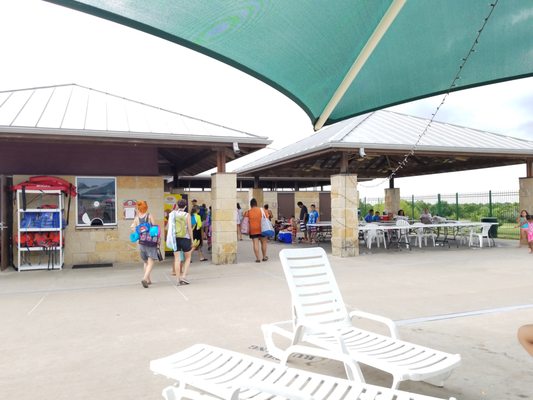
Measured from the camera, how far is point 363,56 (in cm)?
357

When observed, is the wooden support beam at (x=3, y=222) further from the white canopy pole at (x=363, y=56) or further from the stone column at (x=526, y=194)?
the stone column at (x=526, y=194)

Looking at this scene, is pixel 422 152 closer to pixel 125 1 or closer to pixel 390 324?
pixel 390 324

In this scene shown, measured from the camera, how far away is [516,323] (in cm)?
547

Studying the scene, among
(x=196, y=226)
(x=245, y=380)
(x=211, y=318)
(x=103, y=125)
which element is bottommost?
(x=211, y=318)

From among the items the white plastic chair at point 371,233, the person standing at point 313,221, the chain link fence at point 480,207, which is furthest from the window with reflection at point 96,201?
the chain link fence at point 480,207

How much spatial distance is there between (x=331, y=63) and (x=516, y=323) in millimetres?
4178

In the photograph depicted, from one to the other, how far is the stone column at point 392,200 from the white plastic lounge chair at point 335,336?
18.7 metres

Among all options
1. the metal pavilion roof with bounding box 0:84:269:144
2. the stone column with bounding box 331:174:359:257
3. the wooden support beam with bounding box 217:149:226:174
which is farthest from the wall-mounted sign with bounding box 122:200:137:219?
the stone column with bounding box 331:174:359:257

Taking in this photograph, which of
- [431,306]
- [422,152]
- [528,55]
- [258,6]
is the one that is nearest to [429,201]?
[422,152]

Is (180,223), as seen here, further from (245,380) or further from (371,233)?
(371,233)

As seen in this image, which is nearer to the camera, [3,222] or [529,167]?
[3,222]

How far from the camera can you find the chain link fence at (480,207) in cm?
1991

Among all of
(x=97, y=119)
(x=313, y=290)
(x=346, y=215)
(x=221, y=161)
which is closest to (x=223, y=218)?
(x=221, y=161)

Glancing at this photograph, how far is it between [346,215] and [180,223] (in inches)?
223
